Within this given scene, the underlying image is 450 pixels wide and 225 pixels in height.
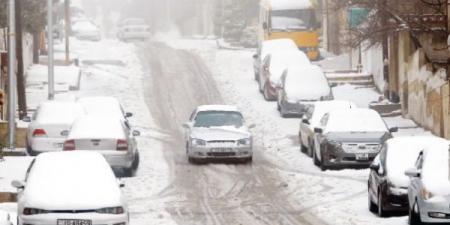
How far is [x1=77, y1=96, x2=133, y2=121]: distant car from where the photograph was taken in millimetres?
40750

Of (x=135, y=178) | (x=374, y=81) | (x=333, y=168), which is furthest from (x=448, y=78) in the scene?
(x=374, y=81)

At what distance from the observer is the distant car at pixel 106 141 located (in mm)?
32938

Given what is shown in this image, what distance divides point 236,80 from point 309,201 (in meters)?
31.7

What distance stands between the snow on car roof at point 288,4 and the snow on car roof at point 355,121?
86.1ft

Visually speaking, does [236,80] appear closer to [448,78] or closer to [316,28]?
[316,28]

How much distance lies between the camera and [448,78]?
40094 millimetres

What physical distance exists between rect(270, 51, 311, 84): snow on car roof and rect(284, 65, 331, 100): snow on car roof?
3.18 meters

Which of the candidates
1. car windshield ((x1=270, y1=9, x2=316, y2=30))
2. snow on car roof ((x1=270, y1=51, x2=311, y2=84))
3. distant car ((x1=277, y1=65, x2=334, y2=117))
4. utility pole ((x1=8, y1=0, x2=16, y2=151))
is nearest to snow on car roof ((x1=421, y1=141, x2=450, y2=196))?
utility pole ((x1=8, y1=0, x2=16, y2=151))

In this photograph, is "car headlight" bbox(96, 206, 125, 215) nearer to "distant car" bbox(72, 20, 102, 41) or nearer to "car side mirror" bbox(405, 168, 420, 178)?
"car side mirror" bbox(405, 168, 420, 178)

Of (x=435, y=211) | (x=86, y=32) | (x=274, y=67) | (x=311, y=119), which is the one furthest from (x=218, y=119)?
(x=86, y=32)

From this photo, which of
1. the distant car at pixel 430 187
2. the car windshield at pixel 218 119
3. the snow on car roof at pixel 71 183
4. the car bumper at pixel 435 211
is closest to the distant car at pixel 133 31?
the car windshield at pixel 218 119

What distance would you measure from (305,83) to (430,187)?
1045 inches

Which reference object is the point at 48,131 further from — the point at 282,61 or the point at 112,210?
the point at 282,61

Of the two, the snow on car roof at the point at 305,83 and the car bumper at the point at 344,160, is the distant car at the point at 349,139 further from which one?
the snow on car roof at the point at 305,83
